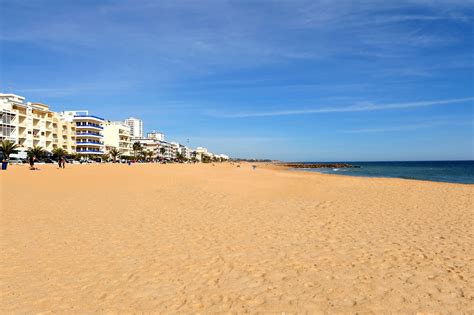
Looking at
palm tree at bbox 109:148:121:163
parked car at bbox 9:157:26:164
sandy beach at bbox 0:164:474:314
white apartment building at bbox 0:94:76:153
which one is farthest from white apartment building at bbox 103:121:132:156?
sandy beach at bbox 0:164:474:314

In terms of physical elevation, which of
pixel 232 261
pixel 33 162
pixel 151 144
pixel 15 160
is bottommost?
pixel 232 261

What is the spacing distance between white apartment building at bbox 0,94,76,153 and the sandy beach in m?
60.9

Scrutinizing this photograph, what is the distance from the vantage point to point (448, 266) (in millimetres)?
6480

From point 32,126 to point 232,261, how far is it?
79087 millimetres

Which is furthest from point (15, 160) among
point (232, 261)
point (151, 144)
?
point (151, 144)

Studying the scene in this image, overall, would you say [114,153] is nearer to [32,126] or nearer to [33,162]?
[32,126]

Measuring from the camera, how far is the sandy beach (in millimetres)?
4879

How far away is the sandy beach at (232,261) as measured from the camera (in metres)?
4.88

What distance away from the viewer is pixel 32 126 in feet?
234

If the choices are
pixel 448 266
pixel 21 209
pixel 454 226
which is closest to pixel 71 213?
pixel 21 209

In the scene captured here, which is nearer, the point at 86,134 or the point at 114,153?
the point at 86,134

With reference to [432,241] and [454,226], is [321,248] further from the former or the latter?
[454,226]

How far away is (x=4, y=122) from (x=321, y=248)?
2762 inches

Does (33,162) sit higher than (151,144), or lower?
lower
